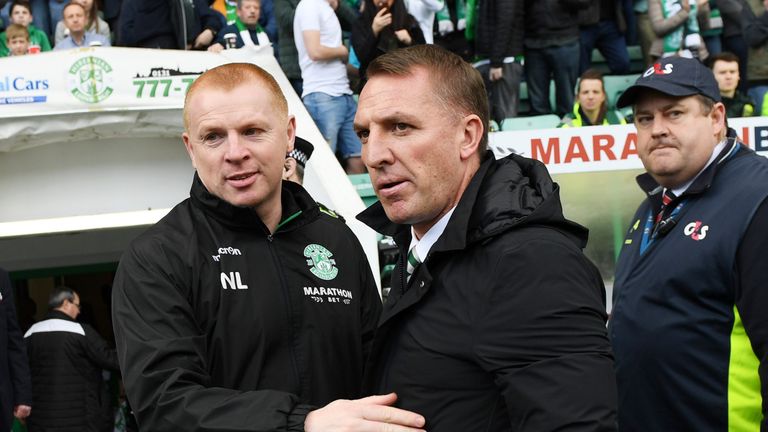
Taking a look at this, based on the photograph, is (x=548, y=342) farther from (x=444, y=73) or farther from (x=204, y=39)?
(x=204, y=39)

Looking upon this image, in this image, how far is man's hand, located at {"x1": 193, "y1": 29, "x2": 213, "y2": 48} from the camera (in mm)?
8258

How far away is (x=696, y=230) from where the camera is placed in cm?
313

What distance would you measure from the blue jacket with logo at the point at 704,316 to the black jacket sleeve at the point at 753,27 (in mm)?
7375

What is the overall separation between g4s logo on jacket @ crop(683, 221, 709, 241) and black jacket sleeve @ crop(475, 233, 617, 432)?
1229mm

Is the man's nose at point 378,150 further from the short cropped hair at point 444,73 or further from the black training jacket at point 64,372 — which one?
the black training jacket at point 64,372

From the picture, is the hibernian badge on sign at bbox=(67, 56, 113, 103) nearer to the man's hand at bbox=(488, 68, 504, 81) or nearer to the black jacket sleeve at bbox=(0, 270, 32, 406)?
the black jacket sleeve at bbox=(0, 270, 32, 406)

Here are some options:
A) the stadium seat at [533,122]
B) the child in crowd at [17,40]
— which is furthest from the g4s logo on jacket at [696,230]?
the child in crowd at [17,40]

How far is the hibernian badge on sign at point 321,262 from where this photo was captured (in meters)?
2.74

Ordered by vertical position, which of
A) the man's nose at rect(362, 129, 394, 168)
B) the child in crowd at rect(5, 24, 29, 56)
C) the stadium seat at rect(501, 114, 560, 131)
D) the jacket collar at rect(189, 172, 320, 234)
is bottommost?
the stadium seat at rect(501, 114, 560, 131)

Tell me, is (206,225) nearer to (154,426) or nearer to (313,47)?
(154,426)

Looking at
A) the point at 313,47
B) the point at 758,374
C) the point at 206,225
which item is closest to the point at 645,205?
the point at 758,374

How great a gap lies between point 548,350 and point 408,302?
384 millimetres

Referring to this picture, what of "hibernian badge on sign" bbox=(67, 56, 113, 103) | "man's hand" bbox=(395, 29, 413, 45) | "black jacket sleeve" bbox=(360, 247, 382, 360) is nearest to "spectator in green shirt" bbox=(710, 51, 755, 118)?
"man's hand" bbox=(395, 29, 413, 45)

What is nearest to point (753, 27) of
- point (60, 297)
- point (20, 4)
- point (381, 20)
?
point (381, 20)
